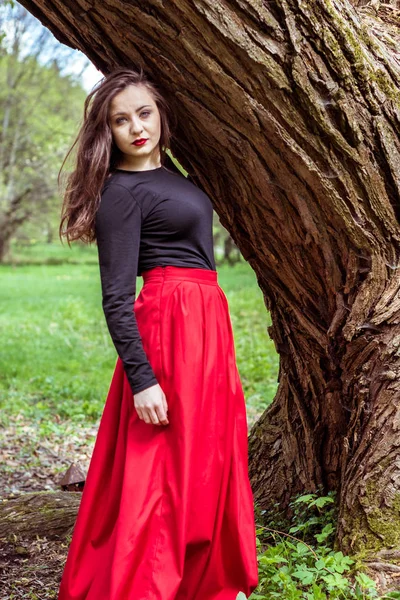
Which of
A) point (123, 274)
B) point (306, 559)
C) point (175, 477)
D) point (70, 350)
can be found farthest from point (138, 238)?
point (70, 350)

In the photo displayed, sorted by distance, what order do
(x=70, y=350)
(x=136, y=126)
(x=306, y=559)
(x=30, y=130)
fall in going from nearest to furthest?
1. (x=136, y=126)
2. (x=306, y=559)
3. (x=70, y=350)
4. (x=30, y=130)

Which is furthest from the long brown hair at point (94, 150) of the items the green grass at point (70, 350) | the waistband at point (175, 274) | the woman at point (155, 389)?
the green grass at point (70, 350)

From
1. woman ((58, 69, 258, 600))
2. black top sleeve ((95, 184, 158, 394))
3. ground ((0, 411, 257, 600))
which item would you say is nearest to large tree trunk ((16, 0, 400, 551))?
woman ((58, 69, 258, 600))

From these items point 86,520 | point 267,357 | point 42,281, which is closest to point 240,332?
point 267,357

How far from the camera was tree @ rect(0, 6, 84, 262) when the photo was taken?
22.8m

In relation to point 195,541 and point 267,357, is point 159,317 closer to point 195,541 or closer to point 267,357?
point 195,541

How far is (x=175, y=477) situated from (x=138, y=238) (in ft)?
2.82

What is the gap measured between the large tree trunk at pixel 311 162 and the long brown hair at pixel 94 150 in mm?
59

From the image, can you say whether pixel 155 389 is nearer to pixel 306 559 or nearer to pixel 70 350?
pixel 306 559

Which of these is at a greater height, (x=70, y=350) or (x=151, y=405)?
(x=151, y=405)

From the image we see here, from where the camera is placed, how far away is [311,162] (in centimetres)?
237

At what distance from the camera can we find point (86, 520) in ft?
8.62

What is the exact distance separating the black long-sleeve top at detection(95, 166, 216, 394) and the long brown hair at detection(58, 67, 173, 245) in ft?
→ 0.16

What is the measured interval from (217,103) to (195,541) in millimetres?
1557
